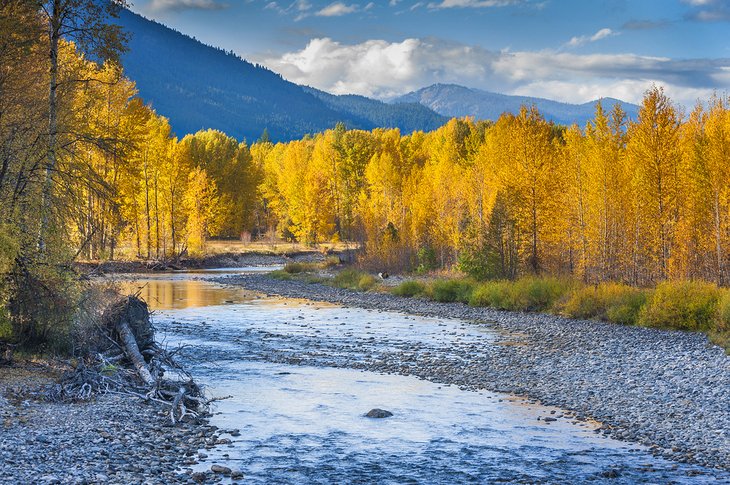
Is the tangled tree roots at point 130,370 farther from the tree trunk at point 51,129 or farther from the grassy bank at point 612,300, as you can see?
the grassy bank at point 612,300

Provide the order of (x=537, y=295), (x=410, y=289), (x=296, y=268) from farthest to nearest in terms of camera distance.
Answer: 1. (x=296, y=268)
2. (x=410, y=289)
3. (x=537, y=295)

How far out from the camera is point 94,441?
10.4 meters

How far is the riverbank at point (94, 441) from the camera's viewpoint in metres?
8.92

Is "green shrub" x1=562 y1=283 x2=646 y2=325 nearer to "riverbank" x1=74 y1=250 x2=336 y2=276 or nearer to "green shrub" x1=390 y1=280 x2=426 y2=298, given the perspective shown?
"green shrub" x1=390 y1=280 x2=426 y2=298

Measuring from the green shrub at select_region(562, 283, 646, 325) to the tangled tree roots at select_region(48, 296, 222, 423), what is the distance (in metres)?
15.1

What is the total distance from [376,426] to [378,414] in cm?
56

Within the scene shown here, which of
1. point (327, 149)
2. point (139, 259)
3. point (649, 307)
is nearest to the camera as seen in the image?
point (649, 307)

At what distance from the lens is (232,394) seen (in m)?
14.6

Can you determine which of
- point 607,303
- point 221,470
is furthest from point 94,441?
point 607,303

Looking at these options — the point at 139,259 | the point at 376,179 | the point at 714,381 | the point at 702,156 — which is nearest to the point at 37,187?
the point at 714,381

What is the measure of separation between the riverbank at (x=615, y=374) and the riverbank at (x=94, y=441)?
21.4 feet

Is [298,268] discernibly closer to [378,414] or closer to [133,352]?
[133,352]

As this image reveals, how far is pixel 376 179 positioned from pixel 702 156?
40.1 meters

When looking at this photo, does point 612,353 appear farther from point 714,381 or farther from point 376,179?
point 376,179
